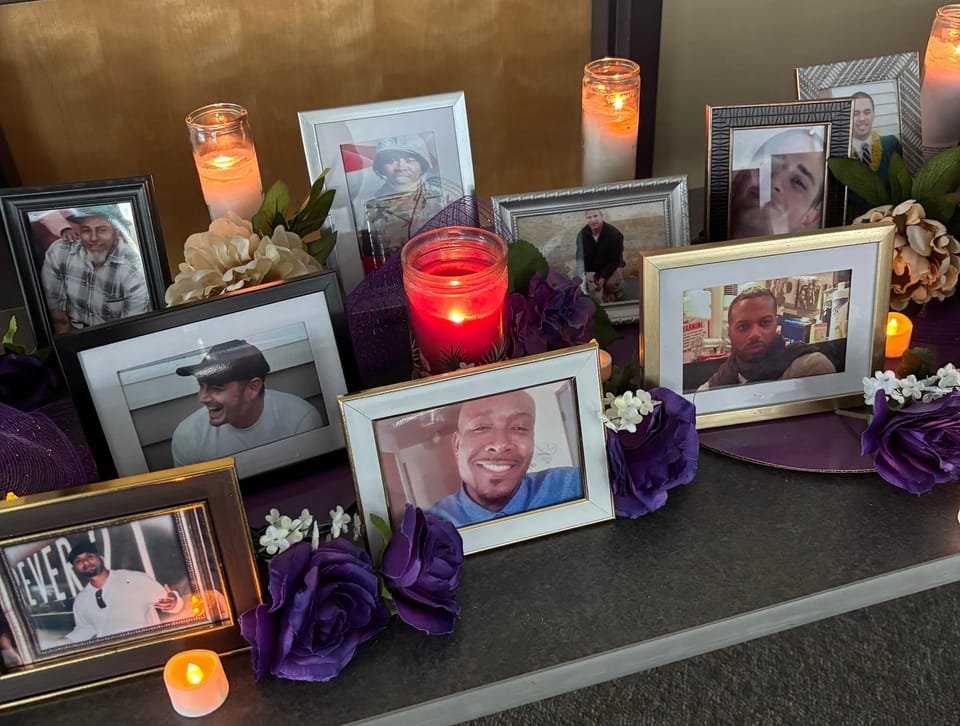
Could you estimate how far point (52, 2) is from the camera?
945mm

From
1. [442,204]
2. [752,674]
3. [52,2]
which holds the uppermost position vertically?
[52,2]

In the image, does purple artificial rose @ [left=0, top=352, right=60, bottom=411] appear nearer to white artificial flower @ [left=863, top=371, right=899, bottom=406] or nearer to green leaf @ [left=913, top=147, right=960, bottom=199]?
white artificial flower @ [left=863, top=371, right=899, bottom=406]

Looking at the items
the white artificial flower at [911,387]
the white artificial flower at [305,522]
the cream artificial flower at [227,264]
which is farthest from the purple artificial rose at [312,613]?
the white artificial flower at [911,387]

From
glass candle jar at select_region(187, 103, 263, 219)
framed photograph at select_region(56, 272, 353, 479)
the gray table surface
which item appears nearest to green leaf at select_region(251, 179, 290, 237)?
glass candle jar at select_region(187, 103, 263, 219)

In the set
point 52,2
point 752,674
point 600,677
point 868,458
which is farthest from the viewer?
point 752,674

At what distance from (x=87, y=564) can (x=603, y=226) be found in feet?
1.84

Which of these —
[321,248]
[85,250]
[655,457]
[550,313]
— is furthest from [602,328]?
[85,250]

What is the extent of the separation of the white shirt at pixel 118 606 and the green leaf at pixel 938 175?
0.80 metres

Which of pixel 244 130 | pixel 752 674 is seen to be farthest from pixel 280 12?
pixel 752 674

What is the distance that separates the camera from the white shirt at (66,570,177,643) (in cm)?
64

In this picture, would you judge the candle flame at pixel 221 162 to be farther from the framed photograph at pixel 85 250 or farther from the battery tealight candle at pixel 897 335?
the battery tealight candle at pixel 897 335

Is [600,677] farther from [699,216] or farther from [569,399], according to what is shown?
[699,216]

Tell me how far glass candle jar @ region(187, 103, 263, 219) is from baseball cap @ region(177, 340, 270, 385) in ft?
0.67

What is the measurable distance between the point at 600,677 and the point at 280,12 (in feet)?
2.56
